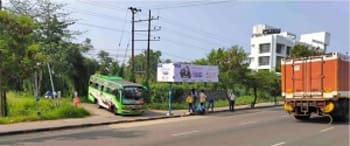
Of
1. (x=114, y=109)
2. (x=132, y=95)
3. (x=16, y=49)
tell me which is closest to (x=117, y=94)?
(x=132, y=95)

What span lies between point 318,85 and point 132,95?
11264mm

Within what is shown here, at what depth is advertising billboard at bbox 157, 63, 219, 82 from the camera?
32594mm

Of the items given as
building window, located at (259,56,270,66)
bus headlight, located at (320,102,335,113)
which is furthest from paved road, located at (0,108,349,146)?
building window, located at (259,56,270,66)

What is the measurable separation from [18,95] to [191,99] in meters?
19.5

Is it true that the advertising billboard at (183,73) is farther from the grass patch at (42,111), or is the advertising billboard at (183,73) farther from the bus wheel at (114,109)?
the grass patch at (42,111)

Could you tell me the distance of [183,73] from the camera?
33844mm

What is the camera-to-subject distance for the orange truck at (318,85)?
23312 millimetres

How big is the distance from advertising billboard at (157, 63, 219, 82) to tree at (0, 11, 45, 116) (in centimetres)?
1007

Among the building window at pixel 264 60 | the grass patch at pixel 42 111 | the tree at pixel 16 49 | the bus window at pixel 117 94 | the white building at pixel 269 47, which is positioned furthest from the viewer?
the building window at pixel 264 60

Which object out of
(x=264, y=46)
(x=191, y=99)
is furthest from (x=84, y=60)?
(x=264, y=46)

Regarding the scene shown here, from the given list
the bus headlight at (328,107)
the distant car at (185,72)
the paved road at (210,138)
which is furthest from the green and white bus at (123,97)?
the bus headlight at (328,107)

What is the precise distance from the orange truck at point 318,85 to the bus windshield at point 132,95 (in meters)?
9.10

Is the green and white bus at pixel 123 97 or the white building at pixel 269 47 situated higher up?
the white building at pixel 269 47

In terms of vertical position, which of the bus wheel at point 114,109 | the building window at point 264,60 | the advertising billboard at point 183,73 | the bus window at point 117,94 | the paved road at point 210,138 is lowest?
the paved road at point 210,138
